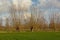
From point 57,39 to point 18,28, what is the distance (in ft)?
6.05

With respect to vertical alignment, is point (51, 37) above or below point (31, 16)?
below

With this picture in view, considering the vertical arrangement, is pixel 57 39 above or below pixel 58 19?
below

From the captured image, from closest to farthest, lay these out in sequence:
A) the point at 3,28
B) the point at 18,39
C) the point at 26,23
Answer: the point at 18,39
the point at 3,28
the point at 26,23

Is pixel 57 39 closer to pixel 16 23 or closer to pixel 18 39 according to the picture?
pixel 18 39

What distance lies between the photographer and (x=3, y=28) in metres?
6.04

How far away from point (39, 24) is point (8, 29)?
4.76 feet

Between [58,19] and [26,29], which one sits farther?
[58,19]

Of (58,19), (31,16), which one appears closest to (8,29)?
(31,16)

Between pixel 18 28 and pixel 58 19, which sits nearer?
pixel 18 28

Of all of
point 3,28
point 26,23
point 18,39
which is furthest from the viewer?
point 26,23

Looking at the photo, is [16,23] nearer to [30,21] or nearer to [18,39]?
[30,21]

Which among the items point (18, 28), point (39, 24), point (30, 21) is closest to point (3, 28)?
point (18, 28)

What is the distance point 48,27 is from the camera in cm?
656


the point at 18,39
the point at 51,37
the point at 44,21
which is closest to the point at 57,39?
the point at 51,37
